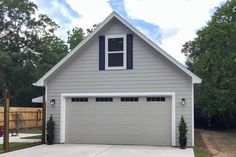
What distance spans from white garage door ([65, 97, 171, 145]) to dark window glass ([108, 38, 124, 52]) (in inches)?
82.4

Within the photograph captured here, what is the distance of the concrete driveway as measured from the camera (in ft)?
45.3

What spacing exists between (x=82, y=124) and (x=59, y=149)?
110 inches

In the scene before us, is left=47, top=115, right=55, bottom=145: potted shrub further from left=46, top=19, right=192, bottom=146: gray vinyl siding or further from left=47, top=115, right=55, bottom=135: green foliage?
left=46, top=19, right=192, bottom=146: gray vinyl siding

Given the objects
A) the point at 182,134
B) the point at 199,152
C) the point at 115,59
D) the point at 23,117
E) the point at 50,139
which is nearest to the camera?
the point at 199,152

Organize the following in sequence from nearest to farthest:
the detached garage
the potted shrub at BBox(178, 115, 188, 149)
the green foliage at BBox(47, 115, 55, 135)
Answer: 1. the potted shrub at BBox(178, 115, 188, 149)
2. the detached garage
3. the green foliage at BBox(47, 115, 55, 135)

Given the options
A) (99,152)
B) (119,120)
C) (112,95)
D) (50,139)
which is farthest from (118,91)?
(99,152)

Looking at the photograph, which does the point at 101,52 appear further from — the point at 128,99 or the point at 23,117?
the point at 23,117

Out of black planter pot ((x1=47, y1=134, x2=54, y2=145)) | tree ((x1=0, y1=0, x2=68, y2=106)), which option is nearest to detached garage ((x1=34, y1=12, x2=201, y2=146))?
black planter pot ((x1=47, y1=134, x2=54, y2=145))

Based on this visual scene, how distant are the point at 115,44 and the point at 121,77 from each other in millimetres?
1460

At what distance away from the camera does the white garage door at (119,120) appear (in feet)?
56.5

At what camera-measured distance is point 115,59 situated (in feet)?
58.8

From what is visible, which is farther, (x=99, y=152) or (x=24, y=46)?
(x=24, y=46)

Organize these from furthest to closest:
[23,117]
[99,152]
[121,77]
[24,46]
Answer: [24,46], [23,117], [121,77], [99,152]

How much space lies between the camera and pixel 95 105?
18078 mm
